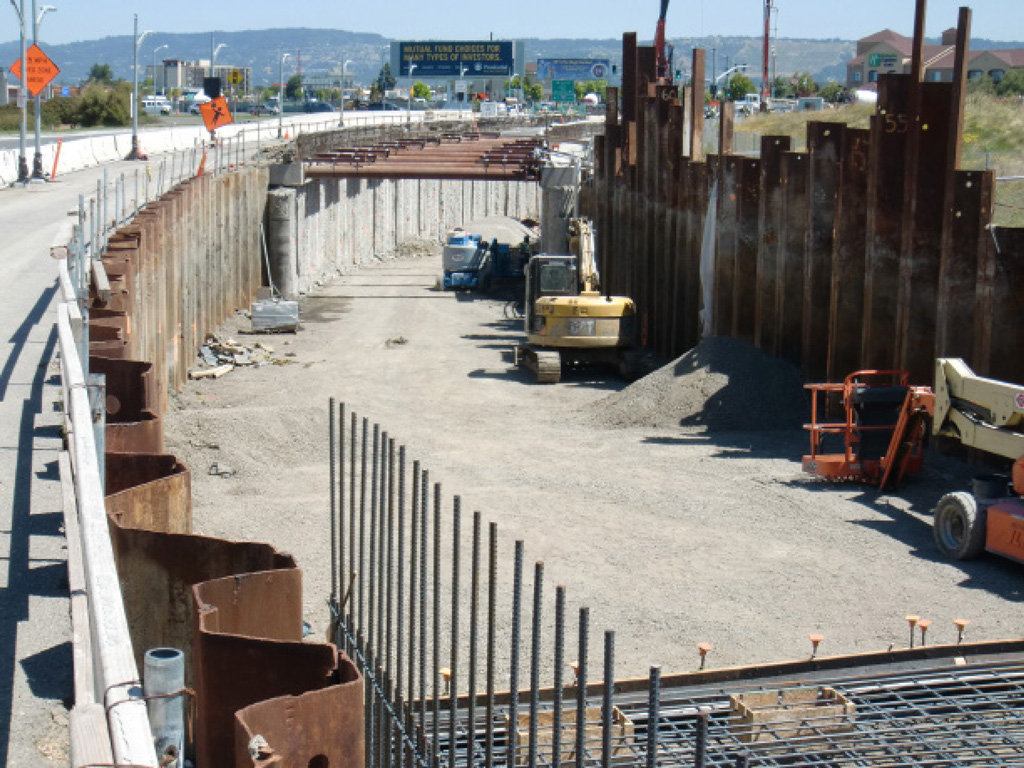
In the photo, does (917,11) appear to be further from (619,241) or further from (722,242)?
(619,241)

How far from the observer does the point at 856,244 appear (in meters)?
21.2

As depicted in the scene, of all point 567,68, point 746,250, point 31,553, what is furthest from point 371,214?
point 567,68

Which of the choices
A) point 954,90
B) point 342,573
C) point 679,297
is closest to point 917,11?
point 954,90

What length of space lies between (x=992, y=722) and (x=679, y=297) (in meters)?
19.7

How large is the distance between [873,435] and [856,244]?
379cm

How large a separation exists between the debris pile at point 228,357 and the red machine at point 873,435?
12280mm

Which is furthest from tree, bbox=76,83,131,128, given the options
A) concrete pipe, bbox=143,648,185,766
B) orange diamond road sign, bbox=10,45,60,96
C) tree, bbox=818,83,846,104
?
concrete pipe, bbox=143,648,185,766

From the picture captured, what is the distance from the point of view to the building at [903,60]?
97637mm

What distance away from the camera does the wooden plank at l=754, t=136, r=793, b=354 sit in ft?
76.3

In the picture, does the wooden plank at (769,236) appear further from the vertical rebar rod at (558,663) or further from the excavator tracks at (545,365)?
the vertical rebar rod at (558,663)

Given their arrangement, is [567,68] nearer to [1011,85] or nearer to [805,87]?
[805,87]

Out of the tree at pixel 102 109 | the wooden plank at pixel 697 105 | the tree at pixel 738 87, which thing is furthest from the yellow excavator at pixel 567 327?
the tree at pixel 738 87

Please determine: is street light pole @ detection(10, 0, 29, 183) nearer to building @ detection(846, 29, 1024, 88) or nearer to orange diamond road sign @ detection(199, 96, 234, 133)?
orange diamond road sign @ detection(199, 96, 234, 133)

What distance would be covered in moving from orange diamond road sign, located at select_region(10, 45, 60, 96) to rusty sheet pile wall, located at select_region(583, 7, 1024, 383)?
808 inches
